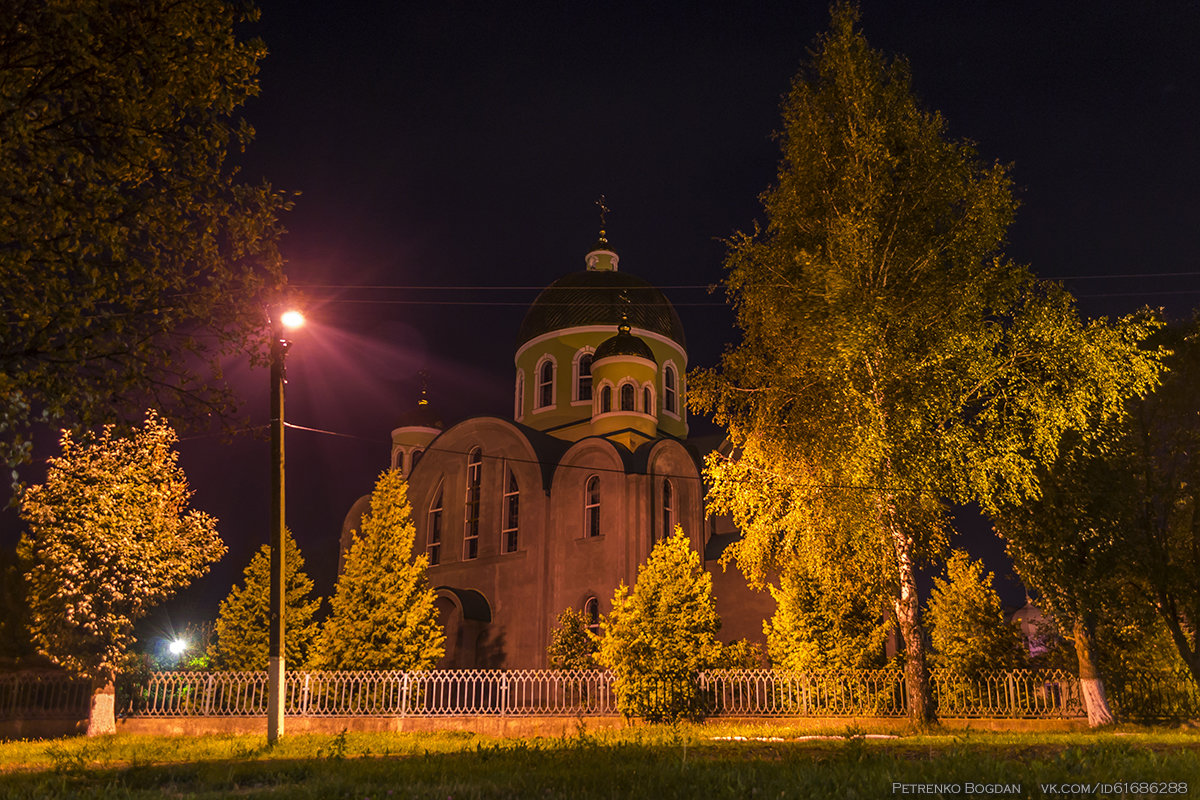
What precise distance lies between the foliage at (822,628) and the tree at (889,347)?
3.93m

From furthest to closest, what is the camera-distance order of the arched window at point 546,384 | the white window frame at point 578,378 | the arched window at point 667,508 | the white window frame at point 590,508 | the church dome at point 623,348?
the arched window at point 546,384
the white window frame at point 578,378
the church dome at point 623,348
the arched window at point 667,508
the white window frame at point 590,508

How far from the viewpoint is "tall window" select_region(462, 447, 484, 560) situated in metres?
30.9

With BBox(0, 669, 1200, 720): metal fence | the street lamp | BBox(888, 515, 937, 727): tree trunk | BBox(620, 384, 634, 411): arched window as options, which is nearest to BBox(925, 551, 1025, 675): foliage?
BBox(0, 669, 1200, 720): metal fence

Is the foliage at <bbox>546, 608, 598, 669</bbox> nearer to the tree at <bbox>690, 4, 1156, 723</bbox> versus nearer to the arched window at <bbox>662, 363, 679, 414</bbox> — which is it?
the tree at <bbox>690, 4, 1156, 723</bbox>

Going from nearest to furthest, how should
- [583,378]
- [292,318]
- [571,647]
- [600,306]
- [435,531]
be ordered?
[292,318] → [571,647] → [435,531] → [583,378] → [600,306]

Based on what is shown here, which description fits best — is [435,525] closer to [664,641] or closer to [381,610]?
[381,610]

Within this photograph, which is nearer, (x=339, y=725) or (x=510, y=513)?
(x=339, y=725)

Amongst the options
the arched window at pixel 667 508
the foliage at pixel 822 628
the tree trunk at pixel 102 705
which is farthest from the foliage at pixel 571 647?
the tree trunk at pixel 102 705

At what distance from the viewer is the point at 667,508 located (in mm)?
29141

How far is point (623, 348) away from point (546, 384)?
18.9ft

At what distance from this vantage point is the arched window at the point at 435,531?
31828mm

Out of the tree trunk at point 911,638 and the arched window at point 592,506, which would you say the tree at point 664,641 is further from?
the arched window at point 592,506

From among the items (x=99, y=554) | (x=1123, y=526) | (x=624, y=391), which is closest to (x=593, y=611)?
(x=624, y=391)

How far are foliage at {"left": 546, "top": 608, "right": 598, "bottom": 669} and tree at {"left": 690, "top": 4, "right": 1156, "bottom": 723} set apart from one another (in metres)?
→ 7.54
